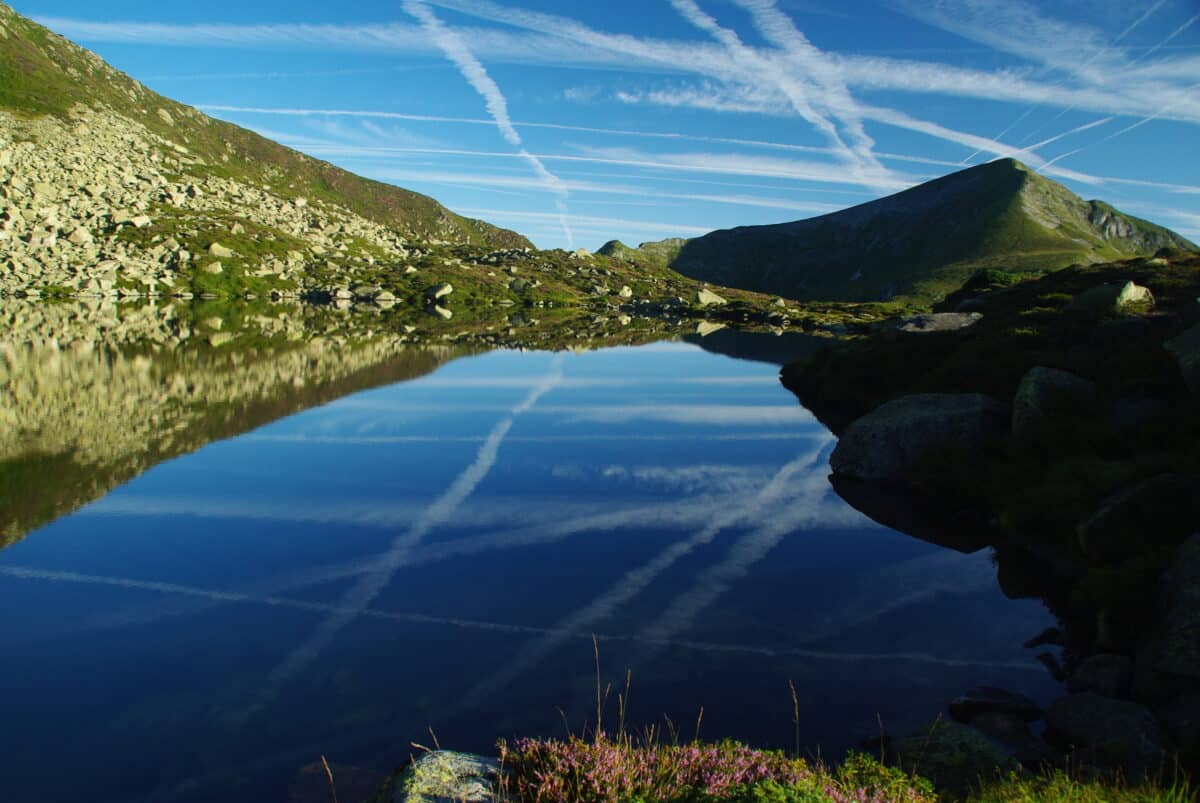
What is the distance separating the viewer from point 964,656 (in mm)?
16391

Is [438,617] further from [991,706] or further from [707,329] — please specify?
[707,329]

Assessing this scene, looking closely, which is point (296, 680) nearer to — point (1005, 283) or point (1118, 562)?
point (1118, 562)

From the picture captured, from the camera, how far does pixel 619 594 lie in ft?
61.6

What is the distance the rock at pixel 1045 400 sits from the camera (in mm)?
27797

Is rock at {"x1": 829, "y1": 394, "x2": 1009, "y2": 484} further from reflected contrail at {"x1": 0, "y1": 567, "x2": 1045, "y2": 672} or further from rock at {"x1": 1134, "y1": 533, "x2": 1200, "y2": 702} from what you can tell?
reflected contrail at {"x1": 0, "y1": 567, "x2": 1045, "y2": 672}

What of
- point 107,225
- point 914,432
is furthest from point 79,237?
point 914,432

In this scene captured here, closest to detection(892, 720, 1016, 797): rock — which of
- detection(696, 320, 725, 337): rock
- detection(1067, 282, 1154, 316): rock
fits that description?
detection(1067, 282, 1154, 316): rock

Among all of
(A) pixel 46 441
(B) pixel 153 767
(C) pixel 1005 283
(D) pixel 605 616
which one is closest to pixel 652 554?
(D) pixel 605 616

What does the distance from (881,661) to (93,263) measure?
164 meters

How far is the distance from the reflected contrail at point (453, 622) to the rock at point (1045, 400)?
1441cm

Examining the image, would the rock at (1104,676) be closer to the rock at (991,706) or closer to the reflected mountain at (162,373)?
the rock at (991,706)

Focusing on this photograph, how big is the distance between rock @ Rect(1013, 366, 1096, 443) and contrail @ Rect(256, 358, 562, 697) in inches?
873

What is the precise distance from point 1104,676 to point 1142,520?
6.18 m

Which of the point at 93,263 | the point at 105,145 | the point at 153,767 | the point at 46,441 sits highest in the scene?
the point at 105,145
